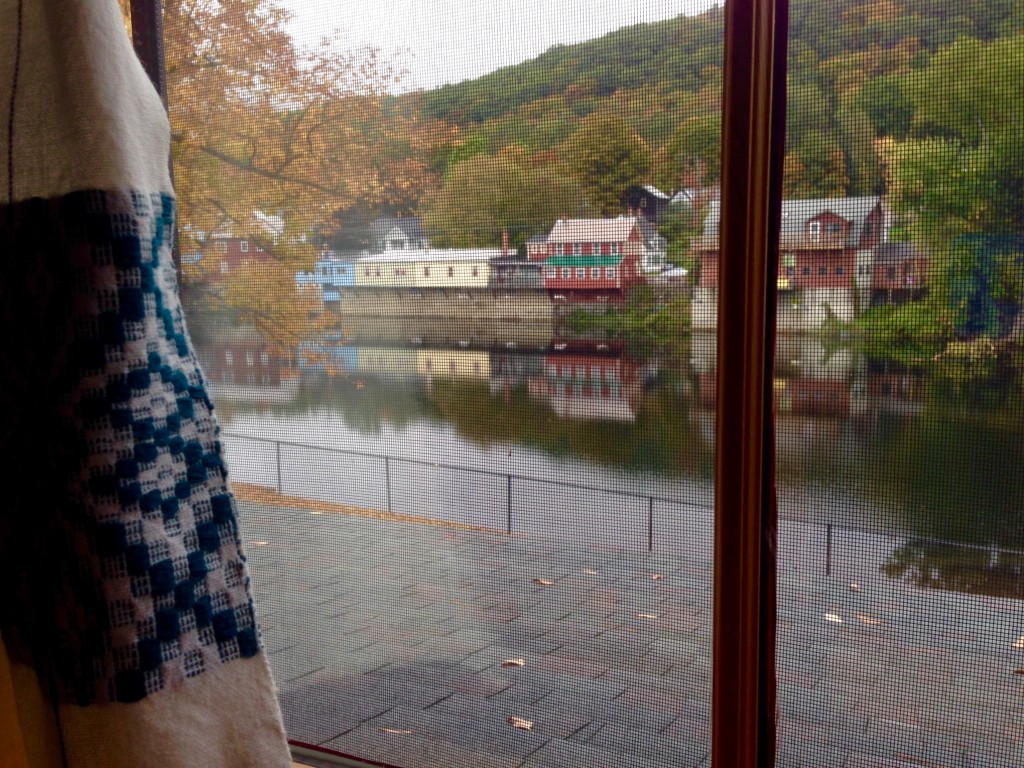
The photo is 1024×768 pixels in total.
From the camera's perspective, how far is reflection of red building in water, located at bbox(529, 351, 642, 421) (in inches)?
54.1

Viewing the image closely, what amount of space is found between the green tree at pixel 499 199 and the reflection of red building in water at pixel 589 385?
0.76ft

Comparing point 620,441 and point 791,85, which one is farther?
point 620,441

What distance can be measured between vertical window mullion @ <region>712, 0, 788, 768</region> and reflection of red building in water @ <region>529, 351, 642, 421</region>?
0.20 m

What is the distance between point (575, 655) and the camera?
4.80ft

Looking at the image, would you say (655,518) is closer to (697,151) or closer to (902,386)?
(902,386)

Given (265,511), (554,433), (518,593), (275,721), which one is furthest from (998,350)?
(265,511)

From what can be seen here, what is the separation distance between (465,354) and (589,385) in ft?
0.84

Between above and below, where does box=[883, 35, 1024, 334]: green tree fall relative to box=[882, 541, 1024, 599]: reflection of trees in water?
above

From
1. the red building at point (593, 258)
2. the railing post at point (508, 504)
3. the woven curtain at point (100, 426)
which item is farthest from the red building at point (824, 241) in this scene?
the woven curtain at point (100, 426)

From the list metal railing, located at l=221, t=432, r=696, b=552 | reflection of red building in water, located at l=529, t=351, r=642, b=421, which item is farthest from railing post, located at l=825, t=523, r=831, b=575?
reflection of red building in water, located at l=529, t=351, r=642, b=421

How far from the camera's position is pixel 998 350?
1.13 meters

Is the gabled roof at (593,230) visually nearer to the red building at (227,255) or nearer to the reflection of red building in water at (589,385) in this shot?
the reflection of red building in water at (589,385)

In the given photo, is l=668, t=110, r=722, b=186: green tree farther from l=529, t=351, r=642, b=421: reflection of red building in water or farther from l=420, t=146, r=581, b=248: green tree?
l=529, t=351, r=642, b=421: reflection of red building in water

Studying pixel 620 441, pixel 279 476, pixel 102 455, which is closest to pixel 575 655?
pixel 620 441
